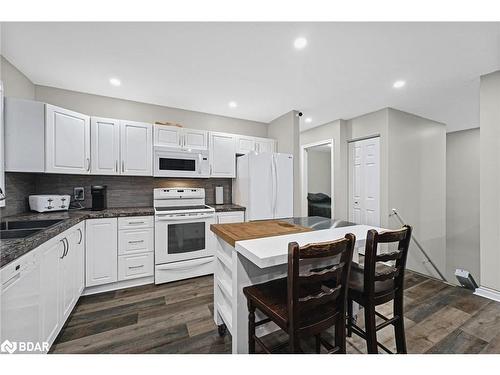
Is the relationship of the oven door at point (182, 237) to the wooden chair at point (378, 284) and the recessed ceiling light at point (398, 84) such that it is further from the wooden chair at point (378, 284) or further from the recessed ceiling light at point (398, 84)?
the recessed ceiling light at point (398, 84)

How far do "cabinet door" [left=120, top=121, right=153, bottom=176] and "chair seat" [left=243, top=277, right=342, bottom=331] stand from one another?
2424 millimetres

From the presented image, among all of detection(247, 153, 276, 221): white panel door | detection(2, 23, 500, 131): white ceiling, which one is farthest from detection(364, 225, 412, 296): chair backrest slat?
detection(247, 153, 276, 221): white panel door

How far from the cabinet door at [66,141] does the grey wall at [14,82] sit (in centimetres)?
42

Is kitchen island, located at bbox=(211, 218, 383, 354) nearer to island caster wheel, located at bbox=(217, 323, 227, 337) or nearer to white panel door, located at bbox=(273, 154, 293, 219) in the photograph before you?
island caster wheel, located at bbox=(217, 323, 227, 337)

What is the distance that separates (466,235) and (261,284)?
581 centimetres

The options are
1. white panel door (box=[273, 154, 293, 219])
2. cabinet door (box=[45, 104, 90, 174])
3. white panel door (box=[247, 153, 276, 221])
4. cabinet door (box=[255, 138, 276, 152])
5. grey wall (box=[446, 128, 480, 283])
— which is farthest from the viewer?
grey wall (box=[446, 128, 480, 283])

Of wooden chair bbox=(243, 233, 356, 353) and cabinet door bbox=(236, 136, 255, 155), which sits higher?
cabinet door bbox=(236, 136, 255, 155)

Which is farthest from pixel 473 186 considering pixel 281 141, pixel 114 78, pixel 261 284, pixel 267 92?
pixel 114 78

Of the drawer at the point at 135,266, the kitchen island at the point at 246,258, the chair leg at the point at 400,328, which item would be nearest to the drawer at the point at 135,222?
the drawer at the point at 135,266

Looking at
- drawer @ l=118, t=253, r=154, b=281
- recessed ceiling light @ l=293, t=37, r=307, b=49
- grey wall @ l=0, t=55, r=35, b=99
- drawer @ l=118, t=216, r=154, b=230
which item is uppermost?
recessed ceiling light @ l=293, t=37, r=307, b=49

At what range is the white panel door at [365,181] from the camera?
3607 millimetres

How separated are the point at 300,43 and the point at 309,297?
6.84 ft

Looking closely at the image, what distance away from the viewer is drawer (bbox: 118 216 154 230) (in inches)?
99.7
